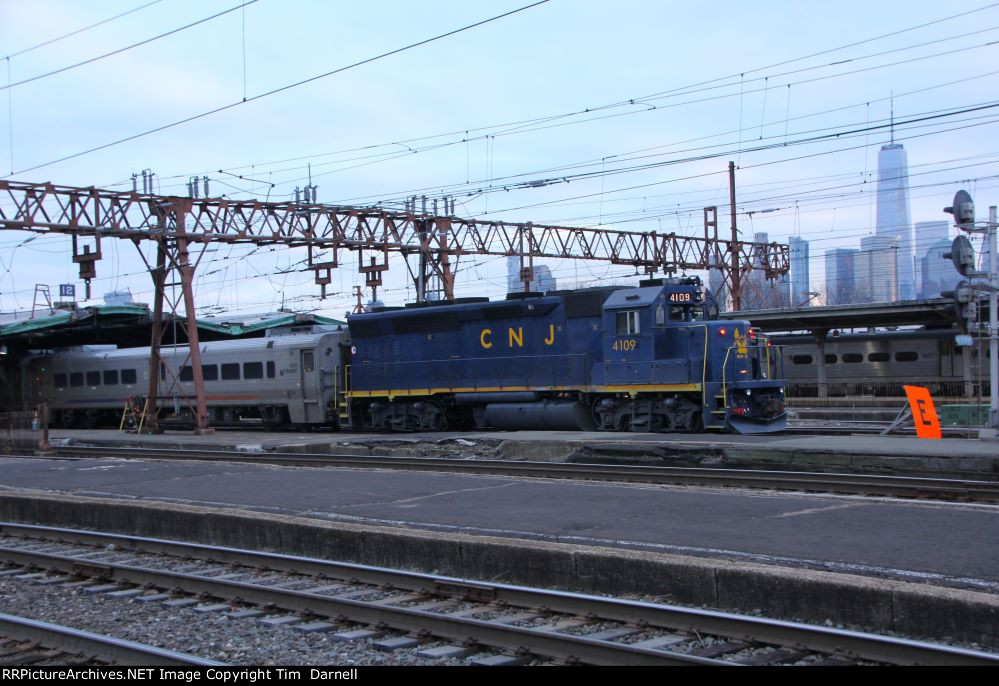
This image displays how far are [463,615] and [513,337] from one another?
17146 mm

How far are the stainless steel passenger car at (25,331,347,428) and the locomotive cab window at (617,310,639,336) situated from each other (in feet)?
36.1

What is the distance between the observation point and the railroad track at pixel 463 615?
241 inches

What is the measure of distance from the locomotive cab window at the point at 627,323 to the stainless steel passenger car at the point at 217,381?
36.1 ft

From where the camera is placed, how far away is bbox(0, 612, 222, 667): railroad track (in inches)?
244

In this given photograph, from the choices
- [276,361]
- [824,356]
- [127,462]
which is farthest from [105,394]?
[824,356]

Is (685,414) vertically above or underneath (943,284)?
underneath

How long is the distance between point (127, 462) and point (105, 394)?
19.6 m

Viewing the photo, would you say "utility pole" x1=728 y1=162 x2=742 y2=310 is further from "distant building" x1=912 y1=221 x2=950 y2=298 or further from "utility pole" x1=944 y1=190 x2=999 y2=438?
"utility pole" x1=944 y1=190 x2=999 y2=438

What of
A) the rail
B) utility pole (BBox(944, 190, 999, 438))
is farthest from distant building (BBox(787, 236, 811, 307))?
the rail

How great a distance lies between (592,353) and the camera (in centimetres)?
2286

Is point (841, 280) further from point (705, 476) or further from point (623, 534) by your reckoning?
point (623, 534)

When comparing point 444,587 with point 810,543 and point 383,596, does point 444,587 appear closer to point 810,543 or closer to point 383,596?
point 383,596

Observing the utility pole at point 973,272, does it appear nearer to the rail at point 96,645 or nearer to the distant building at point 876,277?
the rail at point 96,645

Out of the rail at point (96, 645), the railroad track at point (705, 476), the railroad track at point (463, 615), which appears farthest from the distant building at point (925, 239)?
the rail at point (96, 645)
